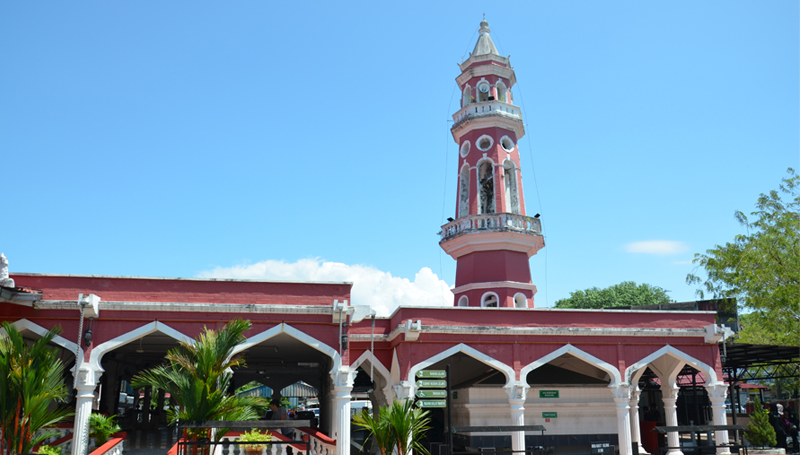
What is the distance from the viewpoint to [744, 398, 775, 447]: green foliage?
19211 millimetres

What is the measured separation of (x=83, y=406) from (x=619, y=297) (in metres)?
43.3

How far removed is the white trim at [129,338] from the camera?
1461 centimetres

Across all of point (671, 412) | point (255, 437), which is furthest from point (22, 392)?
point (671, 412)

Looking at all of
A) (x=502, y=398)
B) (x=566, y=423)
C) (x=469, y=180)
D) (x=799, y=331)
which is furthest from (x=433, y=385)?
(x=799, y=331)

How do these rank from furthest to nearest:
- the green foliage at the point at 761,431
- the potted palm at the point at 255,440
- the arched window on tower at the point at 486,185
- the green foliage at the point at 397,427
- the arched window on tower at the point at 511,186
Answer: the arched window on tower at the point at 486,185
the arched window on tower at the point at 511,186
the green foliage at the point at 761,431
the potted palm at the point at 255,440
the green foliage at the point at 397,427

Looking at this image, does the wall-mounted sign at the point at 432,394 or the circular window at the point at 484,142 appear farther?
the circular window at the point at 484,142

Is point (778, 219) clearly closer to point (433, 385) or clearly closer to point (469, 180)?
point (469, 180)

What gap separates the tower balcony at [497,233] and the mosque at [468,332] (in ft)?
0.17

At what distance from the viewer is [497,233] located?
22.2 meters

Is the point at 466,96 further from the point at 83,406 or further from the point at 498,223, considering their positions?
the point at 83,406

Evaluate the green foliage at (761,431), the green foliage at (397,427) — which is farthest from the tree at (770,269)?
the green foliage at (397,427)

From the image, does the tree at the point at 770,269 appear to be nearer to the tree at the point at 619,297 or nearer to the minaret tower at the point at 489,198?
the minaret tower at the point at 489,198

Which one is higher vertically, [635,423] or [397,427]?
[397,427]

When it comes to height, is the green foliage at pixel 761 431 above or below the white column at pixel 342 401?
below
